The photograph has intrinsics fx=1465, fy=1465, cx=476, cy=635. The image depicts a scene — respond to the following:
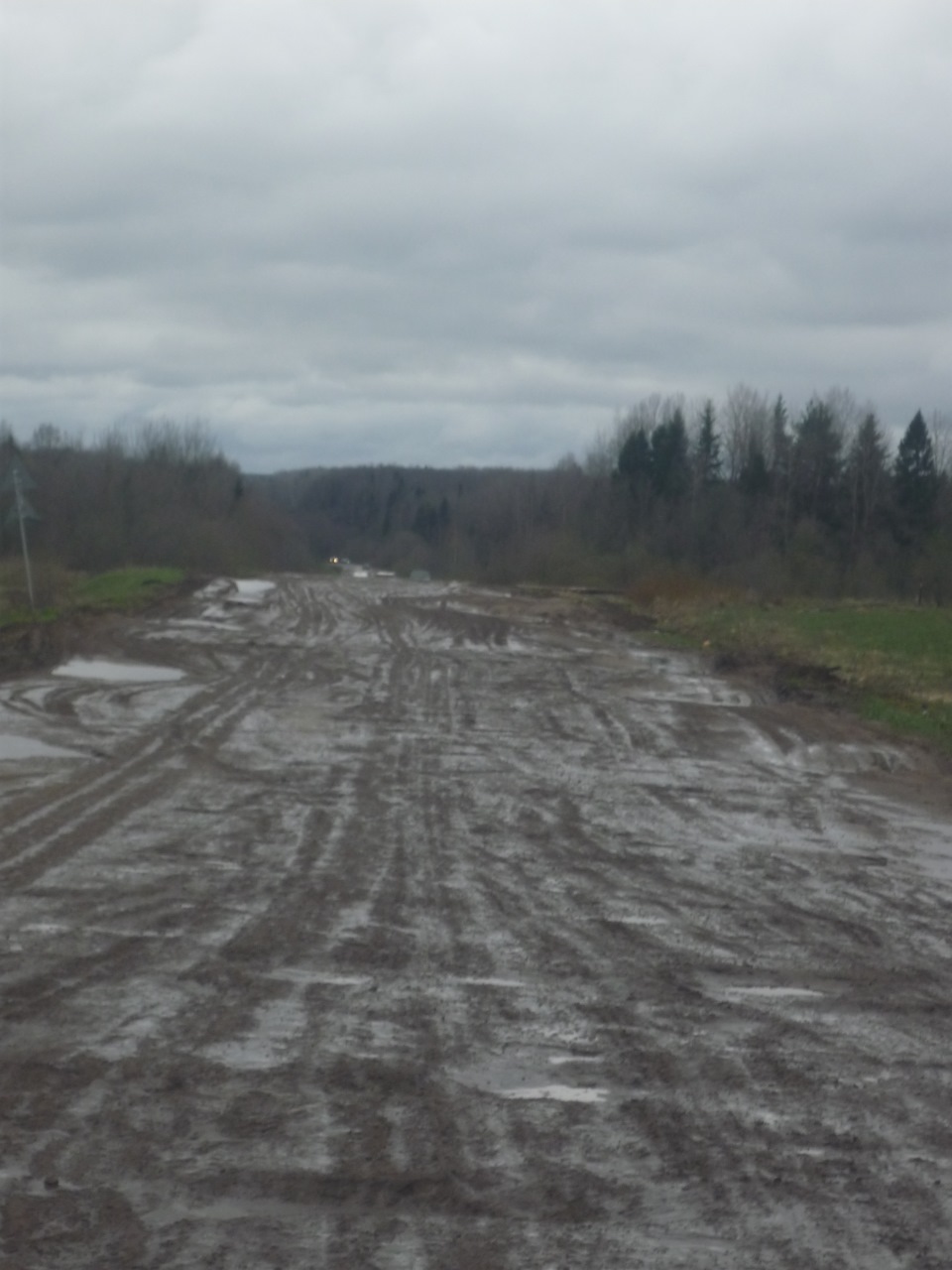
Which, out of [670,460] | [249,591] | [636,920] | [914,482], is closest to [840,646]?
[249,591]

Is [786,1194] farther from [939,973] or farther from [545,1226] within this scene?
[939,973]

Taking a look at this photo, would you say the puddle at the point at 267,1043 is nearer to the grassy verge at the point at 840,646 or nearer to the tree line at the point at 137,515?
the grassy verge at the point at 840,646

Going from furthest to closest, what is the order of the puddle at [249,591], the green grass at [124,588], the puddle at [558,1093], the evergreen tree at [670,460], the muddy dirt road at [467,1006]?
the evergreen tree at [670,460]
the puddle at [249,591]
the green grass at [124,588]
the puddle at [558,1093]
the muddy dirt road at [467,1006]

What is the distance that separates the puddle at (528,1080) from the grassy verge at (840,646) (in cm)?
1154

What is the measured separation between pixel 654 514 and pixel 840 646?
62923mm

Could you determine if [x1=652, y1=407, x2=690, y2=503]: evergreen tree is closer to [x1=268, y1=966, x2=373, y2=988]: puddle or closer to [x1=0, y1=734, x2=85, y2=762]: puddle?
[x1=0, y1=734, x2=85, y2=762]: puddle

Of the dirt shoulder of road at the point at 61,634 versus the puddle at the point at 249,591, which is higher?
the puddle at the point at 249,591

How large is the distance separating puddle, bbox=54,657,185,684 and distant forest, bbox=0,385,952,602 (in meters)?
38.5

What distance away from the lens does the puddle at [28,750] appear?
562 inches

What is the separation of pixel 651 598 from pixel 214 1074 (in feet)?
147

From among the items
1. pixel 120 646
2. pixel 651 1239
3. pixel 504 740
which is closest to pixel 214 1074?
pixel 651 1239

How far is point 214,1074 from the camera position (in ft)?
19.6

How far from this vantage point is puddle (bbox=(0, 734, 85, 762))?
46.9 feet

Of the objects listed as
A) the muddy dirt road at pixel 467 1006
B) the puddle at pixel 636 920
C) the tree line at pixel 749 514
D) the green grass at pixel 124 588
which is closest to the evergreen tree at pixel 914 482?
the tree line at pixel 749 514
